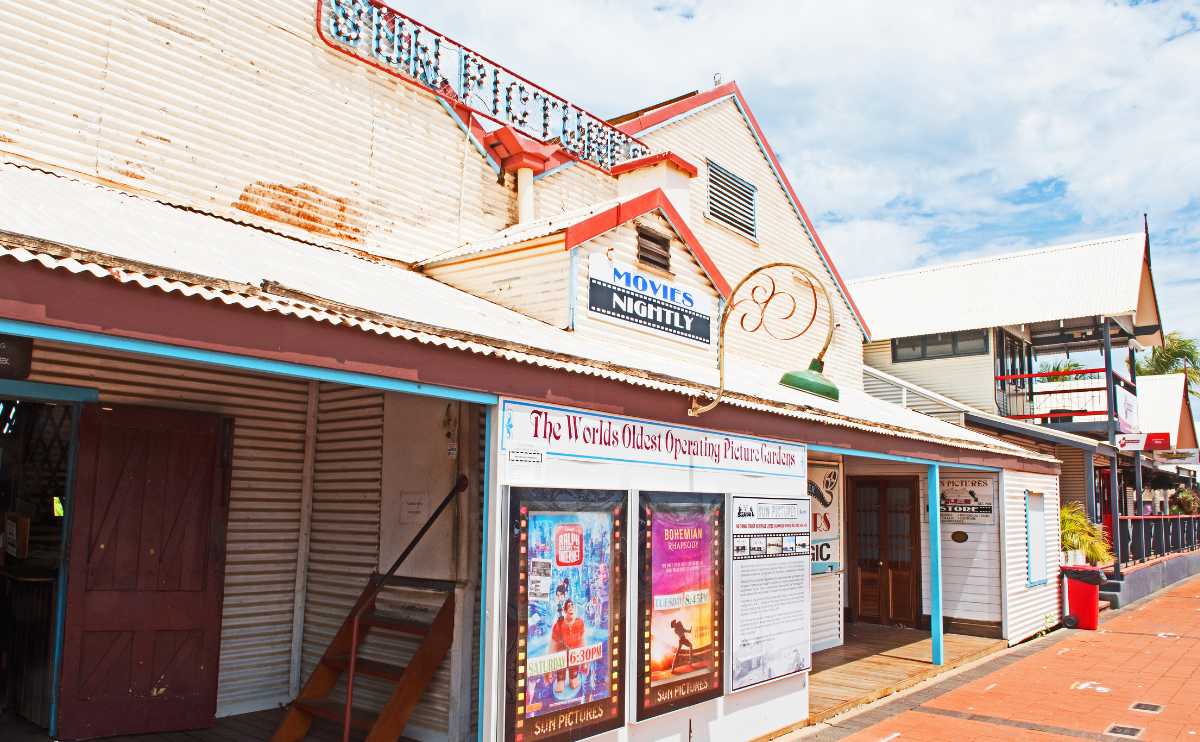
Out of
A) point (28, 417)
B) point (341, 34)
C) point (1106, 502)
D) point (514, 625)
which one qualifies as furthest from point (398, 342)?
point (1106, 502)

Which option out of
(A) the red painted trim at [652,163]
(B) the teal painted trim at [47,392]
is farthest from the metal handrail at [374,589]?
(A) the red painted trim at [652,163]

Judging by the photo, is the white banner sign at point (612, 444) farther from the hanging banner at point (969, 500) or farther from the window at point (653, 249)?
the hanging banner at point (969, 500)

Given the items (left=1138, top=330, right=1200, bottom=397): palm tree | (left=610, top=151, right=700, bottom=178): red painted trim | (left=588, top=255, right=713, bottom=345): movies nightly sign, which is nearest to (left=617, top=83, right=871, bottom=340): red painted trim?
(left=610, top=151, right=700, bottom=178): red painted trim

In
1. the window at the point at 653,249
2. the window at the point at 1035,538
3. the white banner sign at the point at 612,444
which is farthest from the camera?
the window at the point at 1035,538

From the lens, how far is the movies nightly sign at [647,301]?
9.23 metres

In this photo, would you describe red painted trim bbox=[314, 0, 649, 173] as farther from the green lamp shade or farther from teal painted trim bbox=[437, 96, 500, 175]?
the green lamp shade

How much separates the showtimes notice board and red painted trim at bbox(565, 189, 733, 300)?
2.34 m

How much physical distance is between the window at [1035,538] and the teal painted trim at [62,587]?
42.9 ft

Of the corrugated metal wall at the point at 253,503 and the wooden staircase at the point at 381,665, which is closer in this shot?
the wooden staircase at the point at 381,665

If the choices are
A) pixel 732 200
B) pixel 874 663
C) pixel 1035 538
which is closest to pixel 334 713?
pixel 874 663

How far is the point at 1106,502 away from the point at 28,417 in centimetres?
2755

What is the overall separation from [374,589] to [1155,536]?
2279 cm

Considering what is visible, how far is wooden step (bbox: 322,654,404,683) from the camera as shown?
6.49 m

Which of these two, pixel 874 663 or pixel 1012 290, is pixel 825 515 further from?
pixel 1012 290
